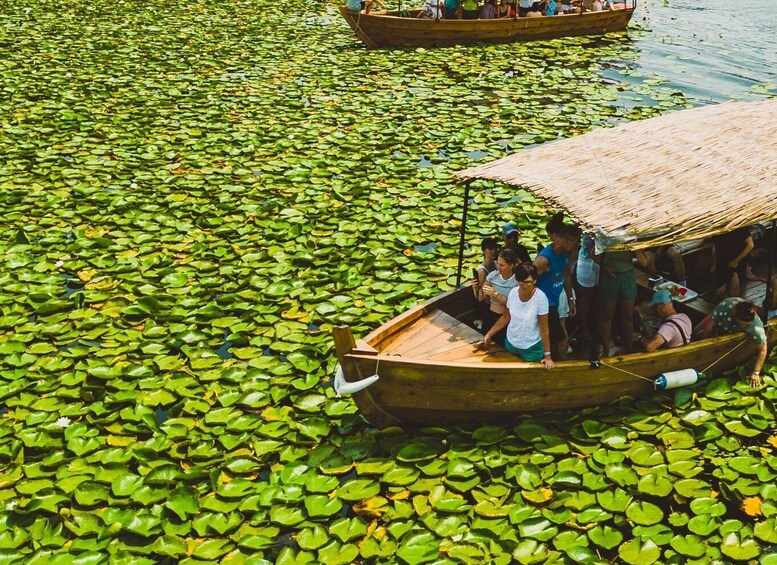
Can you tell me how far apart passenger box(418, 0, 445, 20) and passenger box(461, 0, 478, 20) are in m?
0.49

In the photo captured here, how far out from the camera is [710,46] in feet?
57.1

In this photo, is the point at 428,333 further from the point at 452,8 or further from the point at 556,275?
the point at 452,8

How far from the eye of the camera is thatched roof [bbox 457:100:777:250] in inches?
188

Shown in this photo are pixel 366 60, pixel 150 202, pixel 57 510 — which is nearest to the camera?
pixel 57 510

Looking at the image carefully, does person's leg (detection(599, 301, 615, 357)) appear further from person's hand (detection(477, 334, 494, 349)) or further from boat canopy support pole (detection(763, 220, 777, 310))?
boat canopy support pole (detection(763, 220, 777, 310))

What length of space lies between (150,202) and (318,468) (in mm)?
4916

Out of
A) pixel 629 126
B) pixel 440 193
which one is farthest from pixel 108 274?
pixel 629 126

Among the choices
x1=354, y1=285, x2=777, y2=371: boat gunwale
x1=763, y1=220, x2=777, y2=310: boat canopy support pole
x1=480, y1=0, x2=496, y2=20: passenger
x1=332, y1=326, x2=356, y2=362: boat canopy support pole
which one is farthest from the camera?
x1=480, y1=0, x2=496, y2=20: passenger

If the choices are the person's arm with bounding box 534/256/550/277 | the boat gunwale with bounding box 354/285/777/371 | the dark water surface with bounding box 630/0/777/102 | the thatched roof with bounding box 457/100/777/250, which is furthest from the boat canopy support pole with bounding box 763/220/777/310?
the dark water surface with bounding box 630/0/777/102

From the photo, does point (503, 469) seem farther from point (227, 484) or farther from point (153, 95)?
point (153, 95)

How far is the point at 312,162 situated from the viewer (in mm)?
9547

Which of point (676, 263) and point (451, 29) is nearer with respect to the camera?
point (676, 263)

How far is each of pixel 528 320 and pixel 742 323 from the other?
1826mm

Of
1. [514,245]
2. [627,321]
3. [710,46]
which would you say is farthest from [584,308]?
[710,46]
